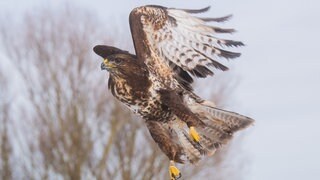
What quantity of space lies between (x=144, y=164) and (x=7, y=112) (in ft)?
17.4

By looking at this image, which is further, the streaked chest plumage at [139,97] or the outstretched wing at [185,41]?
the outstretched wing at [185,41]

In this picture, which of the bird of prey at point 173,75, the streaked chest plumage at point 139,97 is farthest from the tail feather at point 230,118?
the streaked chest plumage at point 139,97

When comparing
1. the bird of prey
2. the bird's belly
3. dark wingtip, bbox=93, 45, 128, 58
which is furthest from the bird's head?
dark wingtip, bbox=93, 45, 128, 58

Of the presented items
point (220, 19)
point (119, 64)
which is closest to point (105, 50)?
point (119, 64)

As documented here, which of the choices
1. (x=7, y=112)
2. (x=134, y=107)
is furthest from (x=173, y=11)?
(x=7, y=112)

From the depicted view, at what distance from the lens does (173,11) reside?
746 cm

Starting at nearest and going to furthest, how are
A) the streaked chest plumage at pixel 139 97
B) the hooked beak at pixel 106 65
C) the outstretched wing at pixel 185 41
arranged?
the hooked beak at pixel 106 65
the streaked chest plumage at pixel 139 97
the outstretched wing at pixel 185 41

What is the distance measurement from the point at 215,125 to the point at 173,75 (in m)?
0.72

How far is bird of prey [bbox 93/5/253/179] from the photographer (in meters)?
7.11

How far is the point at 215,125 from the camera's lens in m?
7.83

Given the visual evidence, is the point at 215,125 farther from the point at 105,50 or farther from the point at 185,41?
the point at 105,50

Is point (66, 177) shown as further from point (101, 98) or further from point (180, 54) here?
point (180, 54)

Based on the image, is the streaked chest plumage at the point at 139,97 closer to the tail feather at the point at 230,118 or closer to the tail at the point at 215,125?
the tail at the point at 215,125

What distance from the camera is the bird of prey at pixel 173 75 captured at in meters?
7.11
